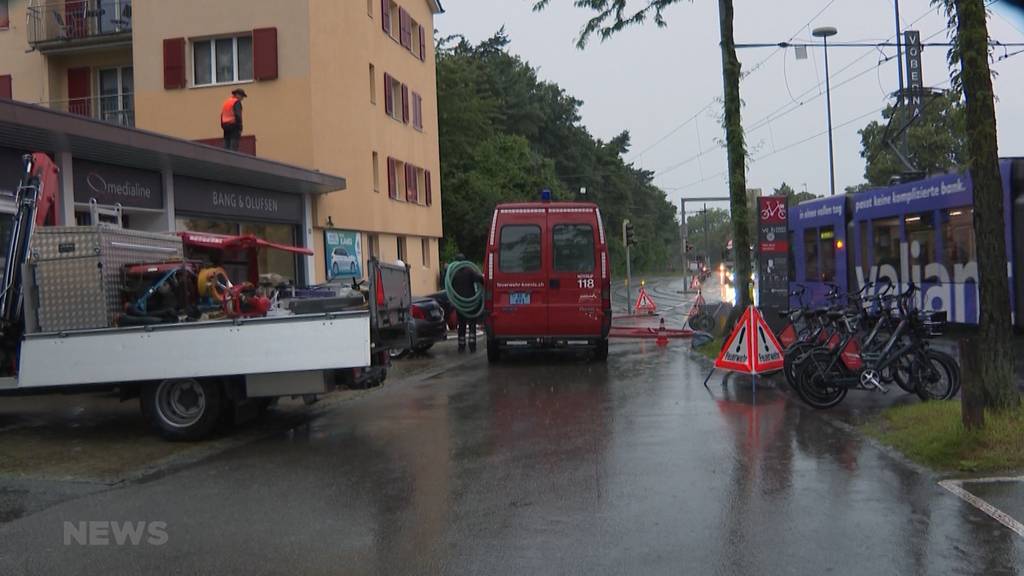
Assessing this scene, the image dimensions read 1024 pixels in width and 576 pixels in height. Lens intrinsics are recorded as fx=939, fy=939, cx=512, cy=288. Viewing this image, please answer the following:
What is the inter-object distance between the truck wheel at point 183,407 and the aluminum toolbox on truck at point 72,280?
33.0 inches

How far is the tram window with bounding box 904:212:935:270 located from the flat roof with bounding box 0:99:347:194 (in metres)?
12.5

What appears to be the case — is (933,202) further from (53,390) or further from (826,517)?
(53,390)

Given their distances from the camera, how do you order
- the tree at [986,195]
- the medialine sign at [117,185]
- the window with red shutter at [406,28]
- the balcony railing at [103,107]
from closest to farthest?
the tree at [986,195] → the medialine sign at [117,185] → the balcony railing at [103,107] → the window with red shutter at [406,28]

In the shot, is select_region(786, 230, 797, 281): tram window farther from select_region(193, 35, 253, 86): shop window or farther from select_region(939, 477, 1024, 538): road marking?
select_region(939, 477, 1024, 538): road marking

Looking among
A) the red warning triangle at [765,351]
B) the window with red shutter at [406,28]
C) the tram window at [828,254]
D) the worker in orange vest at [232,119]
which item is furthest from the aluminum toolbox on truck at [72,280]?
the window with red shutter at [406,28]

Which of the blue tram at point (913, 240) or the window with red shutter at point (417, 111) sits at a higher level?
the window with red shutter at point (417, 111)

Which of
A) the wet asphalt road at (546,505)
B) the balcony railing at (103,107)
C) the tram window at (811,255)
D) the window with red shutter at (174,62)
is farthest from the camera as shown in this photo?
the balcony railing at (103,107)

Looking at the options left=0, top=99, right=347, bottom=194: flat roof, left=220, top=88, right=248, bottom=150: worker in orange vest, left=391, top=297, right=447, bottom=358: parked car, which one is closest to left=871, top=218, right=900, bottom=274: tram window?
left=391, top=297, right=447, bottom=358: parked car

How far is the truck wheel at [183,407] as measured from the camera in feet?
29.9

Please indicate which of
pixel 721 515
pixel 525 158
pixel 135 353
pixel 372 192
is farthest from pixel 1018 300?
pixel 525 158

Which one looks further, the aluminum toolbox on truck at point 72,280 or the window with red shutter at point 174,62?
the window with red shutter at point 174,62

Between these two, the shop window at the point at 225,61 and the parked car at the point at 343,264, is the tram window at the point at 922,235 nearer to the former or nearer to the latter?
the parked car at the point at 343,264

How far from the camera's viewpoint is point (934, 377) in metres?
9.92

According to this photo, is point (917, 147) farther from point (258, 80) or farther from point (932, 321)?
point (932, 321)
